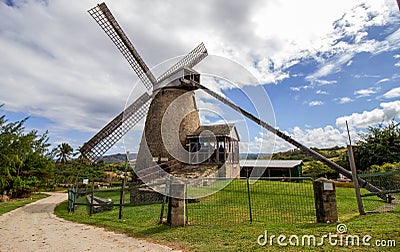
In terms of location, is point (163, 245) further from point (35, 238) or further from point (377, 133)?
point (377, 133)

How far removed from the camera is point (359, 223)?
18.6ft

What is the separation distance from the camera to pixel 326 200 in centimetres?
590

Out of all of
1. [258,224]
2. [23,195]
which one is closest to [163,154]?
[258,224]

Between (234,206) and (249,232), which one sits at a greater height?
(234,206)

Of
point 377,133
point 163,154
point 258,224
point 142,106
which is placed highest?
point 142,106

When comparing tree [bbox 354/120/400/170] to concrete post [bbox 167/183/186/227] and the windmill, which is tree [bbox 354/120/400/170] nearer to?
the windmill

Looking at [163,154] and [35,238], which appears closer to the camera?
[35,238]

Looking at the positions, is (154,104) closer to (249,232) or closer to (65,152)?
(249,232)

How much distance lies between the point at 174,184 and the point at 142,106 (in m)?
12.1

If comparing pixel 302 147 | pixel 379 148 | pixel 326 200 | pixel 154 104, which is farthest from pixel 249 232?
pixel 379 148

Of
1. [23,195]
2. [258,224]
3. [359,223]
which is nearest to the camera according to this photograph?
[359,223]

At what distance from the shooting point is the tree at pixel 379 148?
1909cm

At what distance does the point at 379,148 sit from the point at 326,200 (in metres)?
18.2

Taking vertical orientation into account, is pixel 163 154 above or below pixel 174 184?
above
